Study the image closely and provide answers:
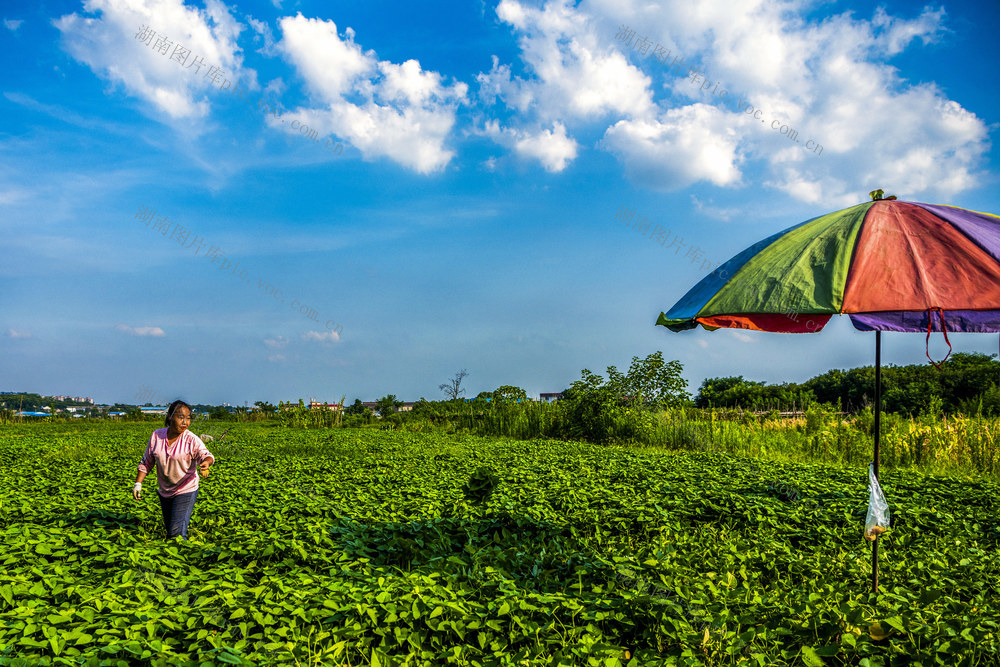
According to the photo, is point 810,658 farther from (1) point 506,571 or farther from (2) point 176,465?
(2) point 176,465

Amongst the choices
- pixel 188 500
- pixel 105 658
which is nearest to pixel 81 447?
pixel 188 500

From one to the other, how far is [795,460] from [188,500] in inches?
380

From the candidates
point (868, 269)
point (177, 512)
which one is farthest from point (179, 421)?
point (868, 269)

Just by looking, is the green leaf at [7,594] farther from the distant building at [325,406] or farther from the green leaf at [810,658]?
the distant building at [325,406]

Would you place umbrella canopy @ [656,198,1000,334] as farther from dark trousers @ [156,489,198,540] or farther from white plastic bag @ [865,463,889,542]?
dark trousers @ [156,489,198,540]

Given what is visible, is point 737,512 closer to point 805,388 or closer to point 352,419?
point 352,419

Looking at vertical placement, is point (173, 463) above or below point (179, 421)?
below

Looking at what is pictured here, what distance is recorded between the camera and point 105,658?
9.27 feet

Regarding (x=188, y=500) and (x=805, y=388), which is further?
(x=805, y=388)

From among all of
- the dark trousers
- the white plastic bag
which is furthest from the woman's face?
the white plastic bag

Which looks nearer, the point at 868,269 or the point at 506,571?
the point at 868,269

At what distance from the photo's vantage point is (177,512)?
5098mm

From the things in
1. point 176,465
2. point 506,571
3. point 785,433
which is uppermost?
point 785,433

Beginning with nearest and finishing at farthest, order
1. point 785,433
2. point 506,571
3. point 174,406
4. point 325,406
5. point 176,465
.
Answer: point 506,571, point 176,465, point 174,406, point 785,433, point 325,406
